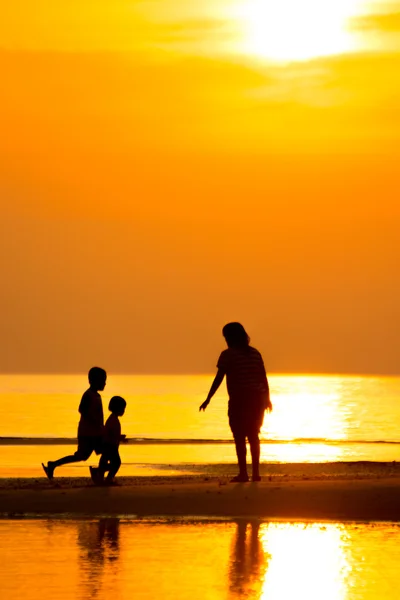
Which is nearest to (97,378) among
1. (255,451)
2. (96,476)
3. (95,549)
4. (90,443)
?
(90,443)

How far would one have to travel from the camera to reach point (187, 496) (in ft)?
51.6

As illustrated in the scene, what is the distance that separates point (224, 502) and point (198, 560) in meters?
3.60

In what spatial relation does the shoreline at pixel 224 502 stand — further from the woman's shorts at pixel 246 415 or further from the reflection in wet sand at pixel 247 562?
the woman's shorts at pixel 246 415

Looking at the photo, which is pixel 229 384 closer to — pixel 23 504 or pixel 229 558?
pixel 23 504

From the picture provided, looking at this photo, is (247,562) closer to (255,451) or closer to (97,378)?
(255,451)

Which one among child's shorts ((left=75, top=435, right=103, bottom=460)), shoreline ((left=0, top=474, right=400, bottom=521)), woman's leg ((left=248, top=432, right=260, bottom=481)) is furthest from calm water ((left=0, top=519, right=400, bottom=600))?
child's shorts ((left=75, top=435, right=103, bottom=460))

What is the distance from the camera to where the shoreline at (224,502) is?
49.7 feet

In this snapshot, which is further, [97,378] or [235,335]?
[97,378]

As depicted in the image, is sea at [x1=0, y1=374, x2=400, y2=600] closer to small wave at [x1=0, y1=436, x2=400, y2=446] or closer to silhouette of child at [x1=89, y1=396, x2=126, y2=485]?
silhouette of child at [x1=89, y1=396, x2=126, y2=485]

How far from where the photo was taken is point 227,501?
15.5 meters

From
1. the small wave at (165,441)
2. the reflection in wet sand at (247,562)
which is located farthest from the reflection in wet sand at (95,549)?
the small wave at (165,441)

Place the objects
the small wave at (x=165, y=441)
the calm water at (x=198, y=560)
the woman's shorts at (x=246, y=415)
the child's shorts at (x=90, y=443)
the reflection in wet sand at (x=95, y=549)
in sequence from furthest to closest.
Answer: the small wave at (x=165, y=441), the child's shorts at (x=90, y=443), the woman's shorts at (x=246, y=415), the reflection in wet sand at (x=95, y=549), the calm water at (x=198, y=560)

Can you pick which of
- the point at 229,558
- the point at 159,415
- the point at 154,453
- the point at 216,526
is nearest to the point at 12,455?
the point at 154,453

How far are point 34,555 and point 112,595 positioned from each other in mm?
2108
